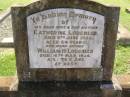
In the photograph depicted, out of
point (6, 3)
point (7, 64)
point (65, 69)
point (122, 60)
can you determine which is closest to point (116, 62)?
point (122, 60)

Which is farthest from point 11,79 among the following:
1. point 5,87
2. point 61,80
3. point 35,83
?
point 61,80

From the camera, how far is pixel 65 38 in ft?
11.7

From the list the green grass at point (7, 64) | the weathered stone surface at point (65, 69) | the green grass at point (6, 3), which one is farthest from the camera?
the green grass at point (6, 3)

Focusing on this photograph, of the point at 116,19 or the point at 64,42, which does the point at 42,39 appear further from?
the point at 116,19

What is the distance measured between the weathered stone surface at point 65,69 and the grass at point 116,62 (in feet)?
4.21

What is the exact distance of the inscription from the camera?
3.46 metres

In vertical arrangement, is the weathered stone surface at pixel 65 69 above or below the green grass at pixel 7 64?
above

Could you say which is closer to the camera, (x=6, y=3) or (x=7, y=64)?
(x=7, y=64)

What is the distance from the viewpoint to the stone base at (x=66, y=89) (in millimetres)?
3707

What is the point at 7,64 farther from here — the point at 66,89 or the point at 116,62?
the point at 116,62

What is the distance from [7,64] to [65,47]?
79.0 inches

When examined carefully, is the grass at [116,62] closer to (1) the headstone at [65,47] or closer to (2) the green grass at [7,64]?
(2) the green grass at [7,64]

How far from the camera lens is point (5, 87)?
3.85 meters

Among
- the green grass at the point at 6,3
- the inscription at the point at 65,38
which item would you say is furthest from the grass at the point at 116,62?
the green grass at the point at 6,3
